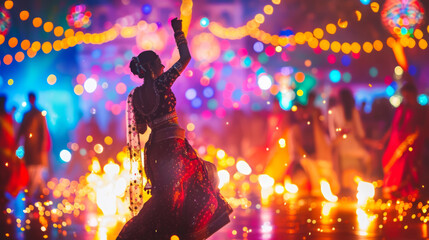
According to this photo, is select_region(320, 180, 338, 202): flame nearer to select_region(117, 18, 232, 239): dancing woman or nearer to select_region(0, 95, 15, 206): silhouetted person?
select_region(0, 95, 15, 206): silhouetted person

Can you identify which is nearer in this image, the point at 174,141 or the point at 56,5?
the point at 174,141

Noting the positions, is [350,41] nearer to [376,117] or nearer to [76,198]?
[376,117]

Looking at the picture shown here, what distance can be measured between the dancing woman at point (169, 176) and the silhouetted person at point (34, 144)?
25.0ft

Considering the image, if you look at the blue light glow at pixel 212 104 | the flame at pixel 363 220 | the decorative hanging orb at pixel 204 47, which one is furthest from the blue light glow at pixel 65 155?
the decorative hanging orb at pixel 204 47

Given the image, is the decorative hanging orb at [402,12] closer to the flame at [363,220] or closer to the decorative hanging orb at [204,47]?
the flame at [363,220]

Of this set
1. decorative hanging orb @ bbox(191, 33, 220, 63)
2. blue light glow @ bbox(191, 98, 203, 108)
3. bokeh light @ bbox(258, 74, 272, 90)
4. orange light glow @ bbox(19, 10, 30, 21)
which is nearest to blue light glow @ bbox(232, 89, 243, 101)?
bokeh light @ bbox(258, 74, 272, 90)

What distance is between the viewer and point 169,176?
25.1 ft

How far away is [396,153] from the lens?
13.6 meters

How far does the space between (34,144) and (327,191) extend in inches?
229

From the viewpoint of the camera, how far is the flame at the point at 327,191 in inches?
569

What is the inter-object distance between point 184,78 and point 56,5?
14.9 metres

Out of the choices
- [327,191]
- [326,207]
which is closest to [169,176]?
[326,207]

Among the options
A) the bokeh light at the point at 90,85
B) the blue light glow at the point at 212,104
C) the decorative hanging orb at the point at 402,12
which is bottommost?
the decorative hanging orb at the point at 402,12

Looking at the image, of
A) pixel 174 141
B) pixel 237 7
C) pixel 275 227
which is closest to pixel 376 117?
pixel 275 227
